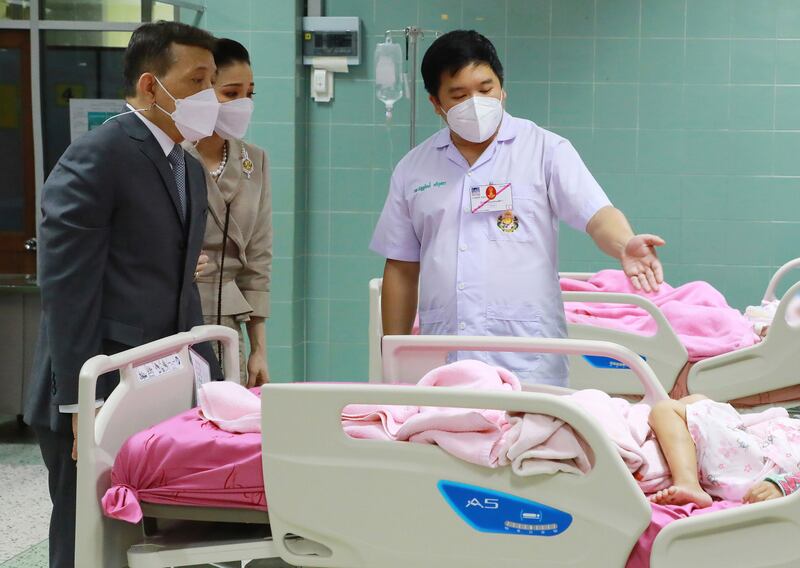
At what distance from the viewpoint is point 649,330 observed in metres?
4.07

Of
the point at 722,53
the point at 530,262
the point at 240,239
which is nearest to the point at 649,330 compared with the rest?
the point at 530,262

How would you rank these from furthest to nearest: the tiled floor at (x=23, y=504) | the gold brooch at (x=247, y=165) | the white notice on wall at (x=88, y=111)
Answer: the white notice on wall at (x=88, y=111) → the tiled floor at (x=23, y=504) → the gold brooch at (x=247, y=165)

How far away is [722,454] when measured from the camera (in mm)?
2105

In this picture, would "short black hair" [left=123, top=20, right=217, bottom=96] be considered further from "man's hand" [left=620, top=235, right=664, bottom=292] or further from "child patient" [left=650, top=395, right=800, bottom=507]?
"child patient" [left=650, top=395, right=800, bottom=507]

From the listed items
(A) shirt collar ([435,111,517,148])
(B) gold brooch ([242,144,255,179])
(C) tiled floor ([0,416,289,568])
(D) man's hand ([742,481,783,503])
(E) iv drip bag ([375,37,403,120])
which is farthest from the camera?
(E) iv drip bag ([375,37,403,120])

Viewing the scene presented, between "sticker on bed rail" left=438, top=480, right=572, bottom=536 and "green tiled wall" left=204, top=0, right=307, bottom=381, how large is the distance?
12.7 ft

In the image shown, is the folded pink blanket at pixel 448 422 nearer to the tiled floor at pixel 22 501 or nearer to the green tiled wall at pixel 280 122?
the tiled floor at pixel 22 501

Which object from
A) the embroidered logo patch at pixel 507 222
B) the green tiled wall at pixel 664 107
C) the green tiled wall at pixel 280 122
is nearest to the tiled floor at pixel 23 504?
the embroidered logo patch at pixel 507 222

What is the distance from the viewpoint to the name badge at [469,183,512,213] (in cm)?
272

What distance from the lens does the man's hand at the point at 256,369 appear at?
3031 mm

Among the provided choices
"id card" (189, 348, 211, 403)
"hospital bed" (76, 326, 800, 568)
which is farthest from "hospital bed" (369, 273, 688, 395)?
"hospital bed" (76, 326, 800, 568)

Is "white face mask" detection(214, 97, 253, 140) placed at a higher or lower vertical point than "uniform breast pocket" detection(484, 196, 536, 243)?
higher

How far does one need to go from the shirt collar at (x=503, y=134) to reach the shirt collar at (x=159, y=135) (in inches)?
30.0

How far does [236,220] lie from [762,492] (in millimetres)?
1622
